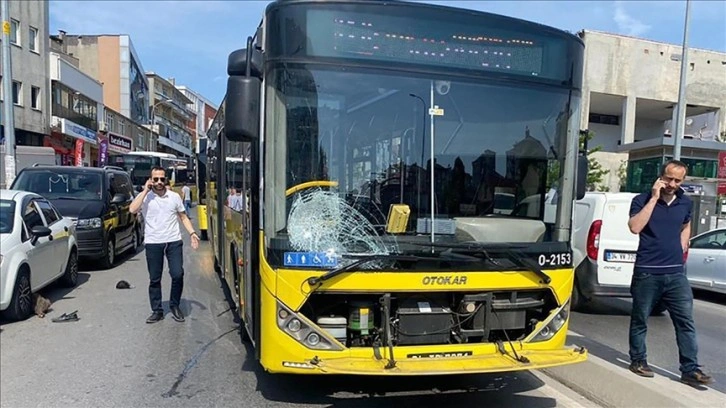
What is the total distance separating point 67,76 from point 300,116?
36605 millimetres

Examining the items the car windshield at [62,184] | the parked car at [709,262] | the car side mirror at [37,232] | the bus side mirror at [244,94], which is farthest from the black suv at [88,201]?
the parked car at [709,262]

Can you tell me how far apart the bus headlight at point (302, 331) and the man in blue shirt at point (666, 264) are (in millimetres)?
2700

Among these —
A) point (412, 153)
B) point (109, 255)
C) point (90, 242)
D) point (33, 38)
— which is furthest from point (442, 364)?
point (33, 38)

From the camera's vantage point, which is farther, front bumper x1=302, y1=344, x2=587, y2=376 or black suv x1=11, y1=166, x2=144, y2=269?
black suv x1=11, y1=166, x2=144, y2=269

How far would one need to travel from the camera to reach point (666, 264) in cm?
456

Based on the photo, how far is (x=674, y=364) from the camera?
5.73m

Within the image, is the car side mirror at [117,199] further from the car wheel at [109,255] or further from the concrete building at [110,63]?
the concrete building at [110,63]

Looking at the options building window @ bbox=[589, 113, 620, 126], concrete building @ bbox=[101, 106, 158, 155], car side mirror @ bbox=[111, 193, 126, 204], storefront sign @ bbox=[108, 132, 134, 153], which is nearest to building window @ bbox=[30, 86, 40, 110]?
concrete building @ bbox=[101, 106, 158, 155]

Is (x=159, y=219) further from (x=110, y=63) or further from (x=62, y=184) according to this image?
(x=110, y=63)

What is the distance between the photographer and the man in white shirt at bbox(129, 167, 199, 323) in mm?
6594

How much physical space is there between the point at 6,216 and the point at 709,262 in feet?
36.2

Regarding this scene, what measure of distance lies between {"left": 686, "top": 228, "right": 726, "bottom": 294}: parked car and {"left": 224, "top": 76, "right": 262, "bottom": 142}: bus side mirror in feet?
30.1

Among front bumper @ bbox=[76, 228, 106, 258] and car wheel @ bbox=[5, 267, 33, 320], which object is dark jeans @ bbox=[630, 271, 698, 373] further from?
front bumper @ bbox=[76, 228, 106, 258]

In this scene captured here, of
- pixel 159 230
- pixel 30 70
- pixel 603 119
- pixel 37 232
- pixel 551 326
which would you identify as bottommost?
pixel 551 326
